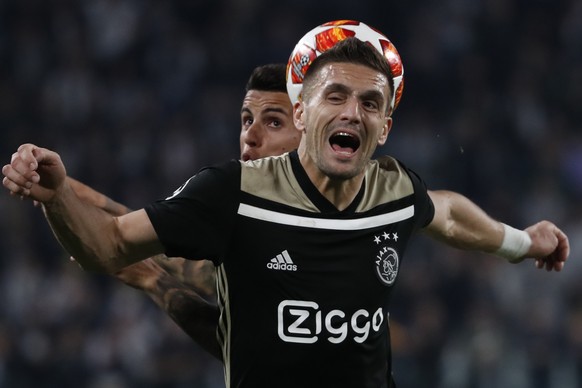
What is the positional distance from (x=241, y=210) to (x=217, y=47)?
23.3 feet

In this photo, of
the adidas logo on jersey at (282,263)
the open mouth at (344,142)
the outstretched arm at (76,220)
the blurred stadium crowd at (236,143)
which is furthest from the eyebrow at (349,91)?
the blurred stadium crowd at (236,143)

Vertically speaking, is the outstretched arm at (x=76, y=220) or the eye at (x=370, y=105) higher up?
the eye at (x=370, y=105)

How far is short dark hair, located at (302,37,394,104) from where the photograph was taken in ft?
11.2

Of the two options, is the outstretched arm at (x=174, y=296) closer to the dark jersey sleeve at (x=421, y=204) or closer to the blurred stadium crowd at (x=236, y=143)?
the dark jersey sleeve at (x=421, y=204)

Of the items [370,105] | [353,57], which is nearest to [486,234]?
[370,105]

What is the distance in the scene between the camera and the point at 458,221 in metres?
3.96

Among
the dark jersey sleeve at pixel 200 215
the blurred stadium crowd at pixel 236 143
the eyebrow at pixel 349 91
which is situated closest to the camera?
the dark jersey sleeve at pixel 200 215

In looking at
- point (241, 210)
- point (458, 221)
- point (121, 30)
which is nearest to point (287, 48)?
point (121, 30)

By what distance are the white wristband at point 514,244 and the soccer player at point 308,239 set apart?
0.73 metres

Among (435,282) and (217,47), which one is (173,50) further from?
(435,282)

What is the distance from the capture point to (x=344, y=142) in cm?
362

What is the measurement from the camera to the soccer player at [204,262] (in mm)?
4164

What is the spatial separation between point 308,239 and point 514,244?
1.11 metres

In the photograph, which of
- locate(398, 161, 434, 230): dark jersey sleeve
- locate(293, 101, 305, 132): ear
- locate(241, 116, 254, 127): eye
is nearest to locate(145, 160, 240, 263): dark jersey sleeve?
locate(293, 101, 305, 132): ear
